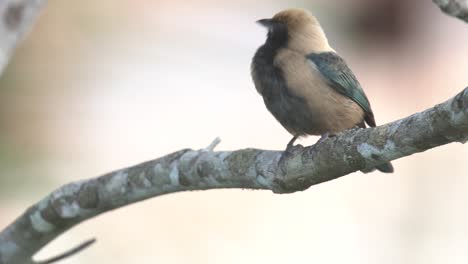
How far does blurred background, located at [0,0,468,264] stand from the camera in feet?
19.6

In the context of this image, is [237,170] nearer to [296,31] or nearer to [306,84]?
[306,84]

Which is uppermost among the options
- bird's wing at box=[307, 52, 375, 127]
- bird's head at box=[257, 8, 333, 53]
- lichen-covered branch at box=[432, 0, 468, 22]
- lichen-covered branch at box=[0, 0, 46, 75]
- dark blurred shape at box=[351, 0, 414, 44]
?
dark blurred shape at box=[351, 0, 414, 44]

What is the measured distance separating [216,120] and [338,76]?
10.1 ft

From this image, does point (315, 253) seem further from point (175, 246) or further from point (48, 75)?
point (48, 75)

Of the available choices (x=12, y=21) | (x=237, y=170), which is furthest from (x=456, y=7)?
(x=12, y=21)

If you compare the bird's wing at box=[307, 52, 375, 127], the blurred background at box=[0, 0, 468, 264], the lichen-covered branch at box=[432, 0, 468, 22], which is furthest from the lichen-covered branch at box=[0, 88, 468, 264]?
the blurred background at box=[0, 0, 468, 264]

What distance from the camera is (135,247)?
604 cm

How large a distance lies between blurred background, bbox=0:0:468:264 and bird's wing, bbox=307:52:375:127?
255cm

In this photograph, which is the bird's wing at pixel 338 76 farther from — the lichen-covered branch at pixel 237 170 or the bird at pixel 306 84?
the lichen-covered branch at pixel 237 170

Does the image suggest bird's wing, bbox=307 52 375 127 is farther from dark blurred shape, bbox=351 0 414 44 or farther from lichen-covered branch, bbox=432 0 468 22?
dark blurred shape, bbox=351 0 414 44

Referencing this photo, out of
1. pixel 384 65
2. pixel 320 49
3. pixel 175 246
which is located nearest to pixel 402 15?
pixel 384 65

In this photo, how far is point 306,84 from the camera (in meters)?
3.29

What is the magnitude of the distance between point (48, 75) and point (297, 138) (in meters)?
2.88

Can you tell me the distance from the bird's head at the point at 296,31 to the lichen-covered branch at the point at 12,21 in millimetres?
1015
